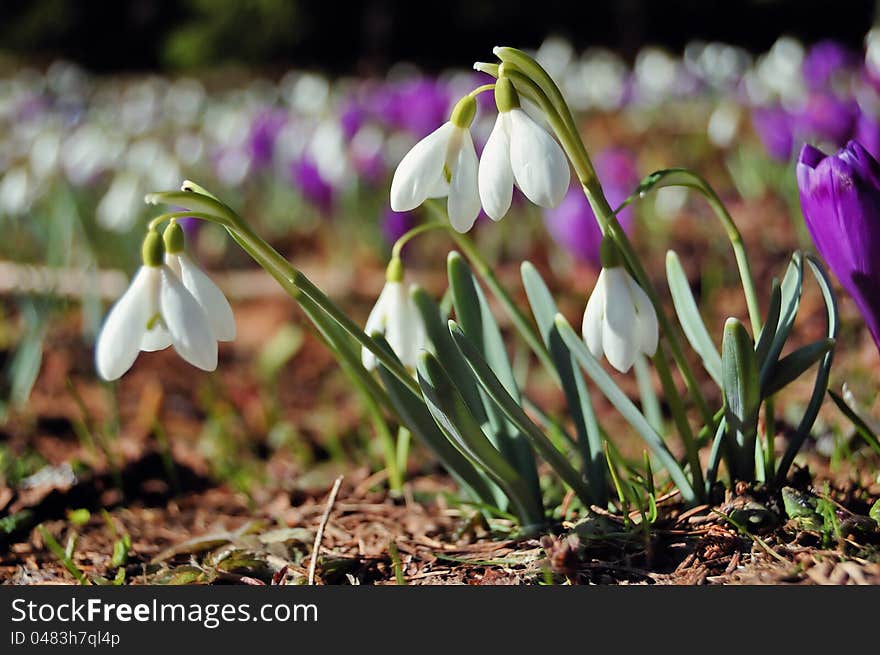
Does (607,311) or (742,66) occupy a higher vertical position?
(742,66)

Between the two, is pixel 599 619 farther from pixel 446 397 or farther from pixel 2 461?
pixel 2 461

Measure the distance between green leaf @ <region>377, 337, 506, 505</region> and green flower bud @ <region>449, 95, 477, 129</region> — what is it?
1.08 feet

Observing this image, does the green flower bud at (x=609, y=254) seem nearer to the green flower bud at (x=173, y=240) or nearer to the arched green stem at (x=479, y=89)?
the arched green stem at (x=479, y=89)

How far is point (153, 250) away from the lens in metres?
1.13

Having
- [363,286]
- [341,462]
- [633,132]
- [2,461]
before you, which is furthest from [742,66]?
[2,461]

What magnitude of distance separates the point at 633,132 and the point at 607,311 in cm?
557

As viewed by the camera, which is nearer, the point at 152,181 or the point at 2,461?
the point at 2,461

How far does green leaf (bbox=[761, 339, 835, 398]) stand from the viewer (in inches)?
48.8

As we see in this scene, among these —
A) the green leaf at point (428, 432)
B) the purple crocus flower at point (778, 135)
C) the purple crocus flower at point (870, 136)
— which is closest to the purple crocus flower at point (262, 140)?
the purple crocus flower at point (778, 135)

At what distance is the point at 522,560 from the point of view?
4.37 feet

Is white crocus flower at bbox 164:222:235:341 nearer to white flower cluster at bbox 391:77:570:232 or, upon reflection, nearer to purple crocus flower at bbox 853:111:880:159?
white flower cluster at bbox 391:77:570:232

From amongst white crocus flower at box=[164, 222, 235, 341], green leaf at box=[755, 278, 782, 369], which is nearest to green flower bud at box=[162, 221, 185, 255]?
white crocus flower at box=[164, 222, 235, 341]

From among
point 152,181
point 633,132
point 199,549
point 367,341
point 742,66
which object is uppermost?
point 742,66

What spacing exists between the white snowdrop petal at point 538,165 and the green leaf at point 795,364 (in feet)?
1.33
